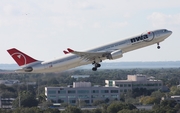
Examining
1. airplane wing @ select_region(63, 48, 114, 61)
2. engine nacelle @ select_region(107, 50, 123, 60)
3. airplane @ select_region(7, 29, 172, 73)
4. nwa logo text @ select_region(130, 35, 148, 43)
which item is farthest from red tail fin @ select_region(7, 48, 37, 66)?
nwa logo text @ select_region(130, 35, 148, 43)

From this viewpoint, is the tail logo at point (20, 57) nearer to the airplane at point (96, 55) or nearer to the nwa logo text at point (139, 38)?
the airplane at point (96, 55)

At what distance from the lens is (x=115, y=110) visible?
15038 cm

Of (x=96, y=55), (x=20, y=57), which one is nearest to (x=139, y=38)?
(x=96, y=55)

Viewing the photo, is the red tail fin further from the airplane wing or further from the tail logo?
the airplane wing

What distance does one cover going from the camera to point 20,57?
10269 centimetres

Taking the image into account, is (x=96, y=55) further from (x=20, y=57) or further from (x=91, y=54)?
(x=20, y=57)

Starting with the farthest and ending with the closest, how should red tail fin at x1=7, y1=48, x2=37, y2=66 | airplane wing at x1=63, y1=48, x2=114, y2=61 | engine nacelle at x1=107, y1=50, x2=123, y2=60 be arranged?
→ 1. red tail fin at x1=7, y1=48, x2=37, y2=66
2. airplane wing at x1=63, y1=48, x2=114, y2=61
3. engine nacelle at x1=107, y1=50, x2=123, y2=60

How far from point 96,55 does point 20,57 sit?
47.1 ft

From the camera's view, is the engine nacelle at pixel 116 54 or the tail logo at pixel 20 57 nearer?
the engine nacelle at pixel 116 54

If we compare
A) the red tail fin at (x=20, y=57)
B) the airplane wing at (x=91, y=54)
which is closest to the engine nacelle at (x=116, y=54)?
the airplane wing at (x=91, y=54)

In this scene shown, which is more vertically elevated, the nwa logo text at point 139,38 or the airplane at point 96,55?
the nwa logo text at point 139,38

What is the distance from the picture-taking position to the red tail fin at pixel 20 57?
10219 centimetres

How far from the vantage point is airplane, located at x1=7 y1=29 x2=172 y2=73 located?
9825cm

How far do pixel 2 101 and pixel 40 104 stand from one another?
53.2 ft
